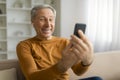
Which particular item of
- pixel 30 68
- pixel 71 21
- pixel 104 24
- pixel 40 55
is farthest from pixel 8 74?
pixel 71 21

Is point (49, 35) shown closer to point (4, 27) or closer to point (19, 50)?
point (19, 50)

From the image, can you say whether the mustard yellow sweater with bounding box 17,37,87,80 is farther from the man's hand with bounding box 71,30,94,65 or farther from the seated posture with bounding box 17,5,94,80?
the man's hand with bounding box 71,30,94,65

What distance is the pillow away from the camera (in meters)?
1.64

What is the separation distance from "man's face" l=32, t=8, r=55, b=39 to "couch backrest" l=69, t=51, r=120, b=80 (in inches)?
28.0

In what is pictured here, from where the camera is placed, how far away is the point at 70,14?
3824 mm

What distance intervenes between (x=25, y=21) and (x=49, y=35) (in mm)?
2615

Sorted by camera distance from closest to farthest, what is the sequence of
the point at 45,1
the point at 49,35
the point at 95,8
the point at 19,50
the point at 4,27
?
1. the point at 19,50
2. the point at 49,35
3. the point at 95,8
4. the point at 4,27
5. the point at 45,1

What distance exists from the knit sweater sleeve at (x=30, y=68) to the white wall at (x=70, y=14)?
2.37 m

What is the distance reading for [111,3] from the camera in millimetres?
3375

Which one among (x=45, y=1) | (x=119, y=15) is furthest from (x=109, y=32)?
(x=45, y=1)

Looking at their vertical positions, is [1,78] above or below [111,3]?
below

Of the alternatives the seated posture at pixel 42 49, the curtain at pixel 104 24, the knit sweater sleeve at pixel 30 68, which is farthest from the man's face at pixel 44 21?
the curtain at pixel 104 24

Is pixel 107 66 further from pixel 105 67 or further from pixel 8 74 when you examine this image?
pixel 8 74

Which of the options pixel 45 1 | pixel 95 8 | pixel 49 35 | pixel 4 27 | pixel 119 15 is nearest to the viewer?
pixel 49 35
